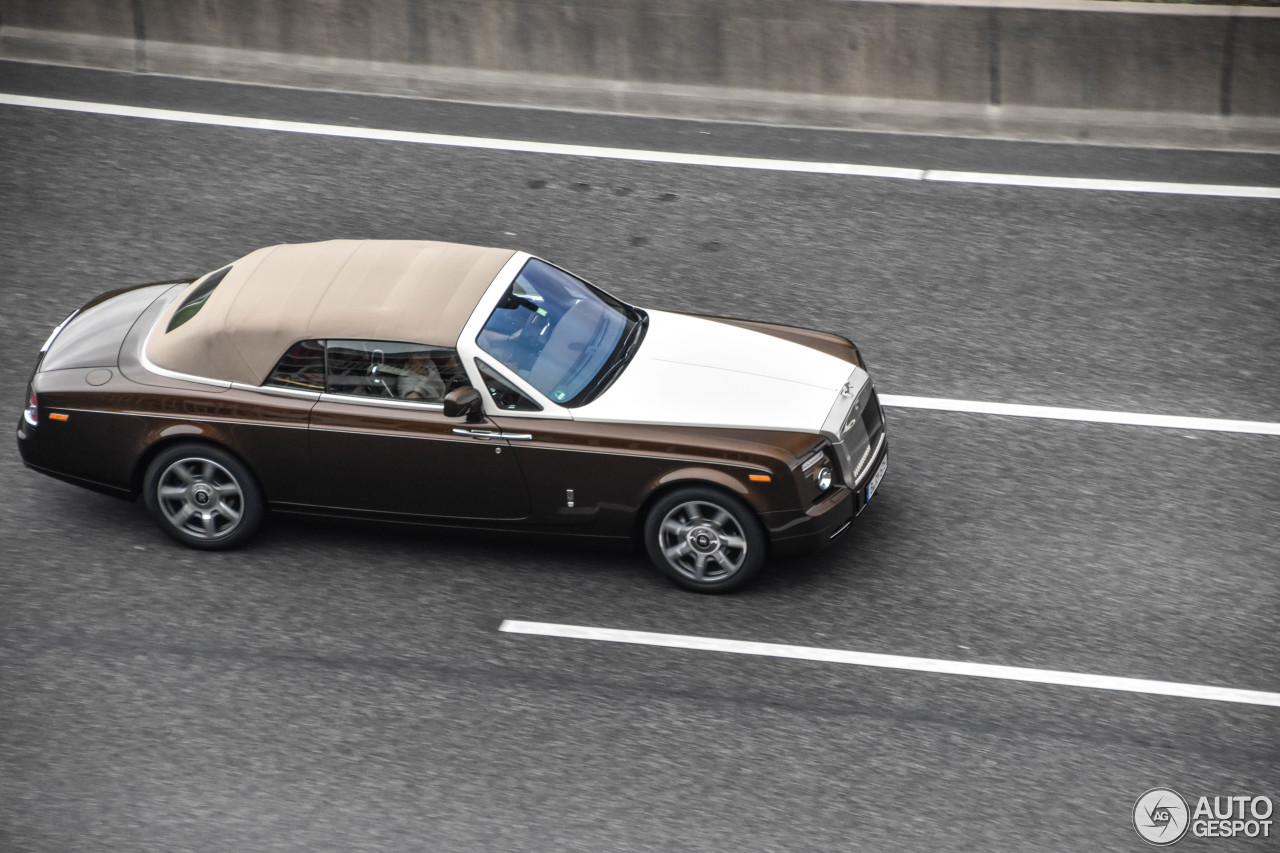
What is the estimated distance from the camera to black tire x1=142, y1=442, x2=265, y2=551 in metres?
7.36

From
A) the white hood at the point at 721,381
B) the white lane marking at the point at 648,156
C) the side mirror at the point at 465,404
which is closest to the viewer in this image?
the side mirror at the point at 465,404

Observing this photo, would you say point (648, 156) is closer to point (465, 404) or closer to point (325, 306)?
point (325, 306)

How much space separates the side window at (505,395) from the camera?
713 cm

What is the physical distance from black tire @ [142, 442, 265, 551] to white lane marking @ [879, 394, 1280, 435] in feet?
12.9

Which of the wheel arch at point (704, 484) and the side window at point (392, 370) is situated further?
the side window at point (392, 370)

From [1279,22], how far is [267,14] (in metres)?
8.29

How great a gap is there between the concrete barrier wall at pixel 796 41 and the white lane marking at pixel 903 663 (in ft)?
20.1

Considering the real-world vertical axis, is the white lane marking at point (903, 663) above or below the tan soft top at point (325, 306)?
below

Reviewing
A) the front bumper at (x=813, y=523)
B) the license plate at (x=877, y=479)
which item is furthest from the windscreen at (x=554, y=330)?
the license plate at (x=877, y=479)

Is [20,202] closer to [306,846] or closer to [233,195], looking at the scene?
[233,195]

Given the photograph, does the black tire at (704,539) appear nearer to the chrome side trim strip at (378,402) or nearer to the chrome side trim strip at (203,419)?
the chrome side trim strip at (378,402)

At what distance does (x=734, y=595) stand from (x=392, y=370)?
2.13 m

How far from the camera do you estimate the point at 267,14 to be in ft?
39.7

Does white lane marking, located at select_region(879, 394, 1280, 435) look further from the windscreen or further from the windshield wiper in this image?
the windscreen
